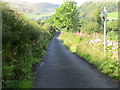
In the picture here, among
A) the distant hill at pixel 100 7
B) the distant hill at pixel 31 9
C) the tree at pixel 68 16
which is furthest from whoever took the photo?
the distant hill at pixel 100 7

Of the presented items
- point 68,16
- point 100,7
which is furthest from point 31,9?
point 100,7

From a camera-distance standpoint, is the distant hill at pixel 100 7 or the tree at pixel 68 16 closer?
the tree at pixel 68 16

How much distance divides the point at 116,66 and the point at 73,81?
9.04ft

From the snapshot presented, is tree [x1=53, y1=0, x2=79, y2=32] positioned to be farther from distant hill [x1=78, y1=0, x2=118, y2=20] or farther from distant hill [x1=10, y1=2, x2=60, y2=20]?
distant hill [x1=10, y1=2, x2=60, y2=20]

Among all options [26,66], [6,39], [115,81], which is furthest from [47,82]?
[115,81]

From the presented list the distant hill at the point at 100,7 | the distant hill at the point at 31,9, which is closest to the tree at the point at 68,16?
the distant hill at the point at 100,7

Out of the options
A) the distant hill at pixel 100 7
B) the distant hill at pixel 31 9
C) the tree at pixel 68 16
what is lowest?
the distant hill at pixel 31 9

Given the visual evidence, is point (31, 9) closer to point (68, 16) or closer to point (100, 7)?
point (68, 16)

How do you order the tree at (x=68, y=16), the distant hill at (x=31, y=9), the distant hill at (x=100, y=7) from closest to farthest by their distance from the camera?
the distant hill at (x=31, y=9), the tree at (x=68, y=16), the distant hill at (x=100, y=7)

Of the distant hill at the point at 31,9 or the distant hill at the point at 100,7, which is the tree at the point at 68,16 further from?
the distant hill at the point at 31,9

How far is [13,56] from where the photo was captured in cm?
737

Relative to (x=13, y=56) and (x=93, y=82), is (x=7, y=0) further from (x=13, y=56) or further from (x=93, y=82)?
(x=93, y=82)

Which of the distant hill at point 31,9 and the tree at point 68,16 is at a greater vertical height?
the tree at point 68,16

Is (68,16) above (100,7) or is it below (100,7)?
below
